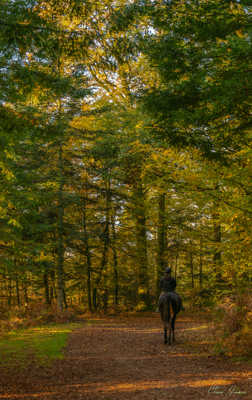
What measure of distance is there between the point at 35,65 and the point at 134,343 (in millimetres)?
8901

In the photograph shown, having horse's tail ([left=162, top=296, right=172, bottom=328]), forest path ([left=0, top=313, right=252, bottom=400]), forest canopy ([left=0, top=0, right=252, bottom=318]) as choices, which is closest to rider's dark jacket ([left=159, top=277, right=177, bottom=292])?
horse's tail ([left=162, top=296, right=172, bottom=328])

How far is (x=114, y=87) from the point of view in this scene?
24703 millimetres

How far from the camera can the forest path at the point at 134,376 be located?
6762 mm

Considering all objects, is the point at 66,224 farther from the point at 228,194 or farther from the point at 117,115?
the point at 228,194

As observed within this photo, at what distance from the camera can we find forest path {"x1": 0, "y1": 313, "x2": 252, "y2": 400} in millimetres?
6762

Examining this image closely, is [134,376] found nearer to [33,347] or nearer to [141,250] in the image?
[33,347]

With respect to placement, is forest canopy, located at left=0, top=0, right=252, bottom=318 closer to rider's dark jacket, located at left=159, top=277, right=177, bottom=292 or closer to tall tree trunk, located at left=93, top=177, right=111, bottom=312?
rider's dark jacket, located at left=159, top=277, right=177, bottom=292

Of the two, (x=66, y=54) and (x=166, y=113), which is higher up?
(x=66, y=54)

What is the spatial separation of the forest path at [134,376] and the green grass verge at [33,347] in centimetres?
42

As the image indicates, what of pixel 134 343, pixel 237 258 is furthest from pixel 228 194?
pixel 134 343

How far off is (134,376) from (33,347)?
4884 millimetres

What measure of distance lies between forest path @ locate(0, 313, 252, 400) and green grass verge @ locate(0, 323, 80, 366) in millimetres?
419

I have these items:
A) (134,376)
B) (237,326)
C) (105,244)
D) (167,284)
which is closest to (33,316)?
(105,244)

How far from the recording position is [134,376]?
8.12m
